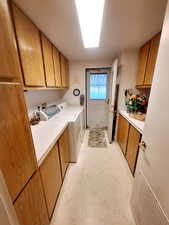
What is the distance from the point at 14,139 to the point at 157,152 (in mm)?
1001

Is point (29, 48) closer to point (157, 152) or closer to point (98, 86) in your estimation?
point (157, 152)

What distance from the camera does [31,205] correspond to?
0.73 m

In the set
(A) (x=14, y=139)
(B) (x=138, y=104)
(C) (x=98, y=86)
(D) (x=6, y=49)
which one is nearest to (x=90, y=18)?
(D) (x=6, y=49)

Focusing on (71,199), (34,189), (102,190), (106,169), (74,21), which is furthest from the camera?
(106,169)

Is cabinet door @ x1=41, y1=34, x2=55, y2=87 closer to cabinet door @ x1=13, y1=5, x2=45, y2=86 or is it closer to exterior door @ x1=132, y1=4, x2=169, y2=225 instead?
cabinet door @ x1=13, y1=5, x2=45, y2=86

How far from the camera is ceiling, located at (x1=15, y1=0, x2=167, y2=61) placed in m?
0.97

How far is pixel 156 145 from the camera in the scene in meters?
0.77

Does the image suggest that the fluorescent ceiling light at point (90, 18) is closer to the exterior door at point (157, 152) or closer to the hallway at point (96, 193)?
the exterior door at point (157, 152)

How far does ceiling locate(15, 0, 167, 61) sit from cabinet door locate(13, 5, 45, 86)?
0.10m

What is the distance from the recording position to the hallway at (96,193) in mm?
1142

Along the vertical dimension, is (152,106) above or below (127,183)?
above

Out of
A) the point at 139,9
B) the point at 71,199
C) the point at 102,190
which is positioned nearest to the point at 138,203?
the point at 102,190

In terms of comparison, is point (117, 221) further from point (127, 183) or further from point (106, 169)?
point (106, 169)

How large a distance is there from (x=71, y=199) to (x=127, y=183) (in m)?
0.89
